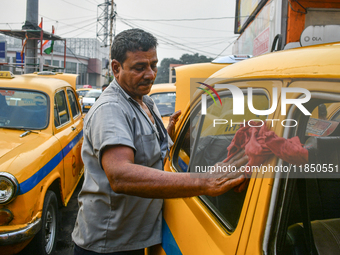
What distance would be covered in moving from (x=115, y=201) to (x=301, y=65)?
3.20ft

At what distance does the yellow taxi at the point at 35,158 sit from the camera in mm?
2236

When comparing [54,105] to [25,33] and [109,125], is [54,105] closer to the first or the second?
[109,125]

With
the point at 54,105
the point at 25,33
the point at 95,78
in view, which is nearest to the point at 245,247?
the point at 54,105

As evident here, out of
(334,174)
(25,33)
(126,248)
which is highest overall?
(25,33)

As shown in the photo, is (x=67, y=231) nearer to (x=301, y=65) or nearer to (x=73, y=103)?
(x=73, y=103)

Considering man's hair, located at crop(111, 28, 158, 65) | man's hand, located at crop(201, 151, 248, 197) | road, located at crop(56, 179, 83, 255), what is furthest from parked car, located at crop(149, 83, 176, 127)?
man's hand, located at crop(201, 151, 248, 197)

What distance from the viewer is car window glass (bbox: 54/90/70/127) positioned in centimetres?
350

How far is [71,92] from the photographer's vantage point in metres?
4.52

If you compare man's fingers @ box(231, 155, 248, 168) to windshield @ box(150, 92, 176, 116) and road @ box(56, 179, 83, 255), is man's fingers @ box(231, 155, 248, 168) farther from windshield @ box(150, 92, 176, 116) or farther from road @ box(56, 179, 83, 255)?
windshield @ box(150, 92, 176, 116)

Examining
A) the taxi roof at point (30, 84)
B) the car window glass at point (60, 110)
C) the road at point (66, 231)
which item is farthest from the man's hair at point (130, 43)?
the taxi roof at point (30, 84)

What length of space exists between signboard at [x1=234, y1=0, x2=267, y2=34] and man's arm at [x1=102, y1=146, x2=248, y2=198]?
9.30 meters

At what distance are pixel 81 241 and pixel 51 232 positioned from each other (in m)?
1.78

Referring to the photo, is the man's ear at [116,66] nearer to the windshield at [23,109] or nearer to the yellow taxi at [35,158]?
the yellow taxi at [35,158]

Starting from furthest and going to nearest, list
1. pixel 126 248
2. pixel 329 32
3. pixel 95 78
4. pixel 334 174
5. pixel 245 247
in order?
pixel 95 78, pixel 329 32, pixel 126 248, pixel 334 174, pixel 245 247
